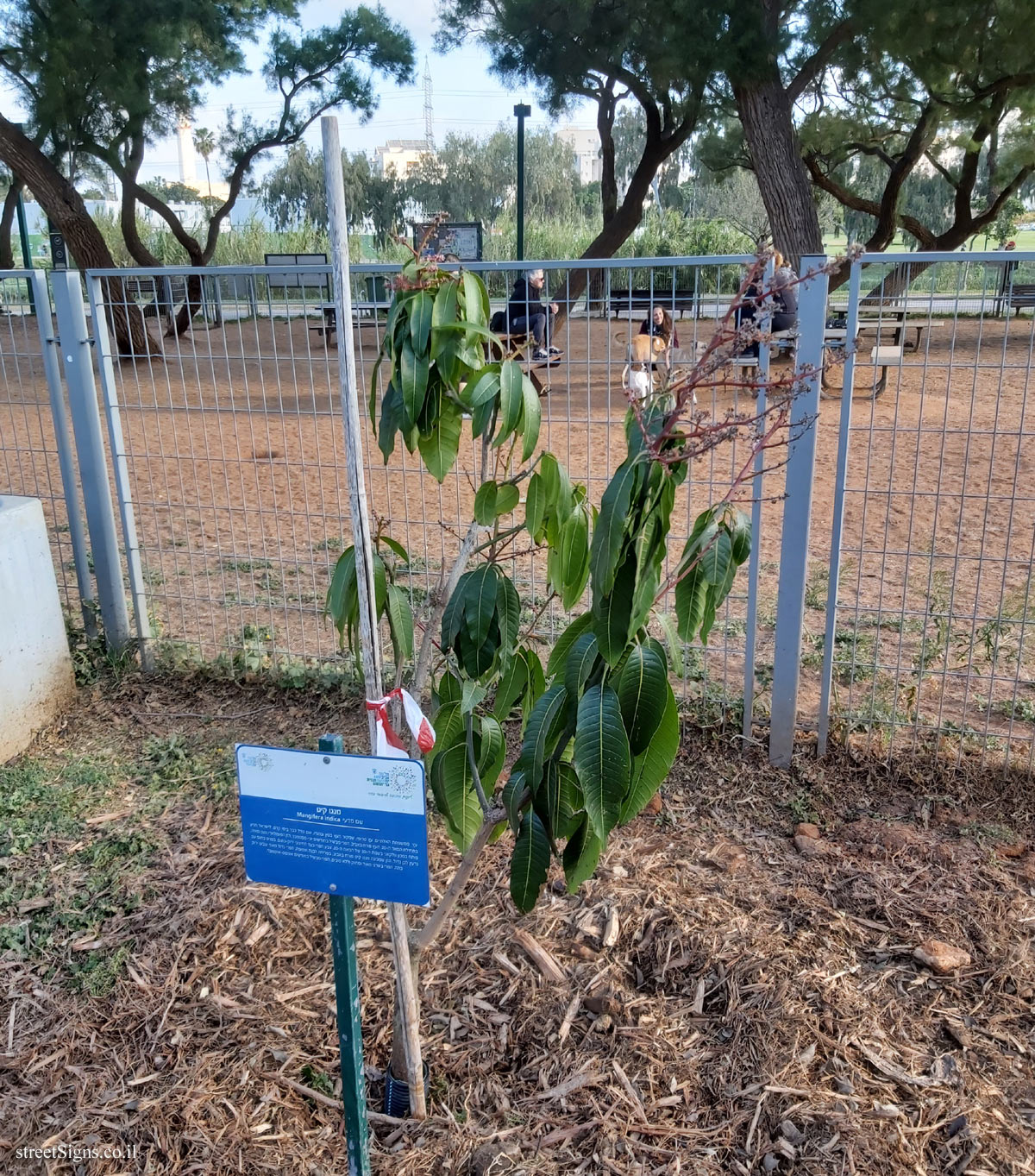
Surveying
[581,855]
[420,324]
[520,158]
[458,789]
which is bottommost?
[581,855]

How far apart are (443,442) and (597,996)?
151 centimetres

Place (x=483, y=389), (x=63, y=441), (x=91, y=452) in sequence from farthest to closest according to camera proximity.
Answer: (x=63, y=441)
(x=91, y=452)
(x=483, y=389)

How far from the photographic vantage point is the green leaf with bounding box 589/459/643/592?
173cm

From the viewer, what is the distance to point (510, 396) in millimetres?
1959

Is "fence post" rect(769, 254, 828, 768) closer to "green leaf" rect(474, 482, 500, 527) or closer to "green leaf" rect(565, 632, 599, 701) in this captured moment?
"green leaf" rect(474, 482, 500, 527)

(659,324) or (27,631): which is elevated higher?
(659,324)

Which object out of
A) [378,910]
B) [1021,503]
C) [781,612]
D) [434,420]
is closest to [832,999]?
[378,910]

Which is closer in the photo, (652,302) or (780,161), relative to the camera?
(652,302)

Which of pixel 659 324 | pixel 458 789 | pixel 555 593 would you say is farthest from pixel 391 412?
pixel 659 324

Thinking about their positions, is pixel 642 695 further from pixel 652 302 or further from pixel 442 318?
pixel 652 302

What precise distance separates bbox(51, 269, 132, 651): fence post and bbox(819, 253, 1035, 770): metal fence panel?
10.7 feet

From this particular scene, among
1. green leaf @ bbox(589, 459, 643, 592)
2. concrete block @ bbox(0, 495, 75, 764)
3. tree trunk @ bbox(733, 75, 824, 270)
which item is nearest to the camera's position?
green leaf @ bbox(589, 459, 643, 592)

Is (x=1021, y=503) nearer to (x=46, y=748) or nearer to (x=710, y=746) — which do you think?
(x=710, y=746)

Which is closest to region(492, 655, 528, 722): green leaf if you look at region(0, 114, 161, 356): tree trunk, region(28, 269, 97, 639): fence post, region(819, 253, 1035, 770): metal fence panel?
region(819, 253, 1035, 770): metal fence panel
